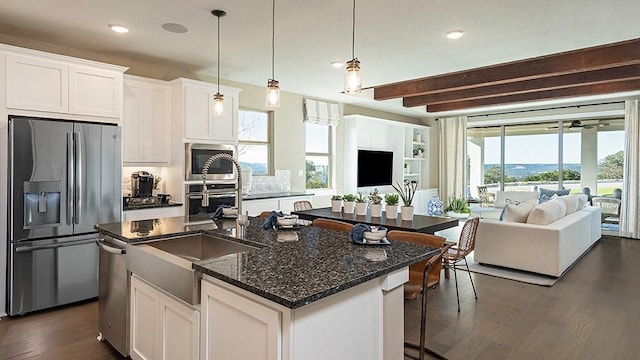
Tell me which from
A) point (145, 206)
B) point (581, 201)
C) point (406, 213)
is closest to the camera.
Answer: point (406, 213)

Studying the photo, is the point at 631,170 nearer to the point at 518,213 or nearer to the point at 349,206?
the point at 518,213

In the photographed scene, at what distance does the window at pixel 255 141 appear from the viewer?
5949 mm

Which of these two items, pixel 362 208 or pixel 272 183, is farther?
pixel 272 183

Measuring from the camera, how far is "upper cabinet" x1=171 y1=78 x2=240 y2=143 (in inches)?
183

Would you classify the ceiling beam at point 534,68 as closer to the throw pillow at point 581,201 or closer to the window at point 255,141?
the window at point 255,141

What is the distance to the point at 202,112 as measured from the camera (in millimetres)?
4805

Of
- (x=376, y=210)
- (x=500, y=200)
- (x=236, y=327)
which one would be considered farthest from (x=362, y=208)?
(x=500, y=200)

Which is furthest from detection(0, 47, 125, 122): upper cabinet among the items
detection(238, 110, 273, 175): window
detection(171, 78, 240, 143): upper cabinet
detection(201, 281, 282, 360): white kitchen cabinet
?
detection(201, 281, 282, 360): white kitchen cabinet

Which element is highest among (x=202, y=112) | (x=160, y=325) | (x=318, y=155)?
(x=202, y=112)

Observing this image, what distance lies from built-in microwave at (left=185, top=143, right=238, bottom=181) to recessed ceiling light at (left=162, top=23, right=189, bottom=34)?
1402 mm

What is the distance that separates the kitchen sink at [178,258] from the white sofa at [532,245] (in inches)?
150

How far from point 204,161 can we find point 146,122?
2.64 ft

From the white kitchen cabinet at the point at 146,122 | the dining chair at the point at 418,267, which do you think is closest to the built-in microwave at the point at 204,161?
the white kitchen cabinet at the point at 146,122

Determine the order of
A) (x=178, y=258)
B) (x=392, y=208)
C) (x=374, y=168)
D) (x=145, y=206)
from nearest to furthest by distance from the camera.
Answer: (x=178, y=258) < (x=392, y=208) < (x=145, y=206) < (x=374, y=168)
